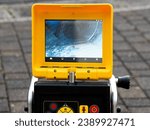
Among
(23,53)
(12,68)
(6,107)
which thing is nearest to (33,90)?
(6,107)

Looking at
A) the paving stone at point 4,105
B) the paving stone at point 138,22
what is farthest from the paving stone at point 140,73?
the paving stone at point 138,22

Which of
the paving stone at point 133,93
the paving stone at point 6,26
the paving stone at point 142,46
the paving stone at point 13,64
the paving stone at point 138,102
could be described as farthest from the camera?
the paving stone at point 6,26

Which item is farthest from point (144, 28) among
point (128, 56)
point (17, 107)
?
point (17, 107)

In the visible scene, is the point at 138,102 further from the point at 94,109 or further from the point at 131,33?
the point at 131,33

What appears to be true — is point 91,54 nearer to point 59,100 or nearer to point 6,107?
point 59,100

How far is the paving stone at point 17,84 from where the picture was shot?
6400 millimetres

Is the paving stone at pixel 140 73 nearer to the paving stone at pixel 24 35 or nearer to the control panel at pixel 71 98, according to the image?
the paving stone at pixel 24 35

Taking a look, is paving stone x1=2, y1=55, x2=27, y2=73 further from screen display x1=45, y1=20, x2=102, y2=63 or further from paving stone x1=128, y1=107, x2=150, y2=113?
screen display x1=45, y1=20, x2=102, y2=63

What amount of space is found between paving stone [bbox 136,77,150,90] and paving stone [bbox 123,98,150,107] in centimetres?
40

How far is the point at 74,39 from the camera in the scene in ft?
12.5

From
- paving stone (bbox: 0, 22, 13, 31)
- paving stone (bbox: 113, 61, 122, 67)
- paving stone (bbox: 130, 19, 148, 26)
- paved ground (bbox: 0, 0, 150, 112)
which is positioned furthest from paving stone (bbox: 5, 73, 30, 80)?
paving stone (bbox: 130, 19, 148, 26)

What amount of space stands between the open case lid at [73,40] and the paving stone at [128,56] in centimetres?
363

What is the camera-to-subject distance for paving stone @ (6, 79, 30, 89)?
640 centimetres

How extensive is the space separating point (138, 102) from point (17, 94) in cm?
144
